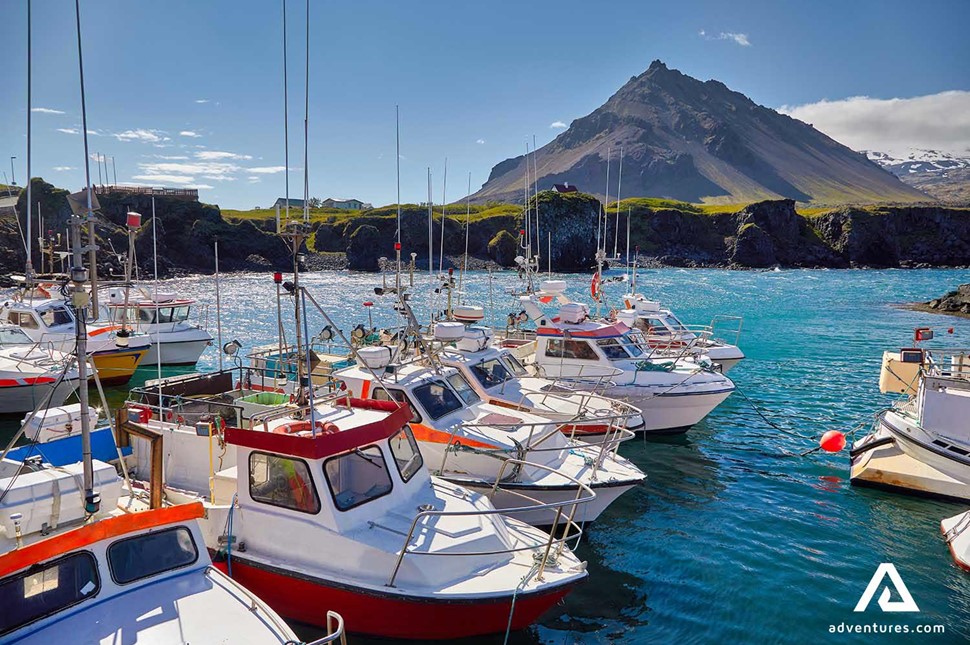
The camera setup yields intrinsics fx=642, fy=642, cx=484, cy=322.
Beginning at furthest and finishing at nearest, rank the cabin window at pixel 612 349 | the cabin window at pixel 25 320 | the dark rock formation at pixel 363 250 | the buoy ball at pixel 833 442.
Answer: the dark rock formation at pixel 363 250, the cabin window at pixel 25 320, the cabin window at pixel 612 349, the buoy ball at pixel 833 442

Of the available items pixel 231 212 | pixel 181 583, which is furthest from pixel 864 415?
pixel 231 212

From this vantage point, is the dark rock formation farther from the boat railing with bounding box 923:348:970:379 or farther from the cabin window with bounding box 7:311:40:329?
the boat railing with bounding box 923:348:970:379

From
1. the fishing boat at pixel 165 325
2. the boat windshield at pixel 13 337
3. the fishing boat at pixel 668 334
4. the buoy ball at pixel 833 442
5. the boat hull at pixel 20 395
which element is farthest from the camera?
the fishing boat at pixel 165 325

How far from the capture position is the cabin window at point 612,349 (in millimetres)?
18797

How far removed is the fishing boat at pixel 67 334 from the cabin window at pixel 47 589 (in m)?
20.0

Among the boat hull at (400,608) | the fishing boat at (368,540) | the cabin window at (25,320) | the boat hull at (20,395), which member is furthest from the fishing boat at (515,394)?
the cabin window at (25,320)

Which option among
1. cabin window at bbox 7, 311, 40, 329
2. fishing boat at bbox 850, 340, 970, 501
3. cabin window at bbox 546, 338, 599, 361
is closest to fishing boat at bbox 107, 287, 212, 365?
cabin window at bbox 7, 311, 40, 329

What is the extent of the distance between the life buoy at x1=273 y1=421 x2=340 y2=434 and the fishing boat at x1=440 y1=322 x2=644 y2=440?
5.65m

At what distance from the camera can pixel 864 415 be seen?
20.0 metres

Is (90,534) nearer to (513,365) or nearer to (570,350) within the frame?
(513,365)

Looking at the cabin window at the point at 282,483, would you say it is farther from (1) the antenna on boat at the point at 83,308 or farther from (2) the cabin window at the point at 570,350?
(2) the cabin window at the point at 570,350

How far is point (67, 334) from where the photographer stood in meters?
24.8

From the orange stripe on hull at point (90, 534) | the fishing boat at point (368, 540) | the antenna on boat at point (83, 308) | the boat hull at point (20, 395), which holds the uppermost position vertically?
the antenna on boat at point (83, 308)

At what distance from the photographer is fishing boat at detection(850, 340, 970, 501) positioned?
13469 mm
